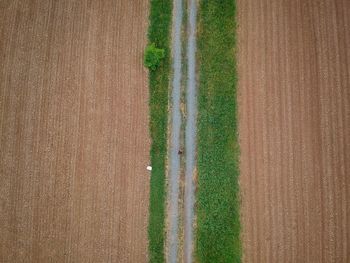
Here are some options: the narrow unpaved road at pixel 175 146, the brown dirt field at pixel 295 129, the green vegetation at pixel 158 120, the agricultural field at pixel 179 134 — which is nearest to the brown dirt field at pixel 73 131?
the agricultural field at pixel 179 134

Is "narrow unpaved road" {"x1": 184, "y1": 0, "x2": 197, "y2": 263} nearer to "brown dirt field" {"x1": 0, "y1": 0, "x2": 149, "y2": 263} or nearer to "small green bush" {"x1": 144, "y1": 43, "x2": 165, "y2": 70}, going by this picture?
"small green bush" {"x1": 144, "y1": 43, "x2": 165, "y2": 70}

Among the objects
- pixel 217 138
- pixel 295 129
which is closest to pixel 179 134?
pixel 217 138

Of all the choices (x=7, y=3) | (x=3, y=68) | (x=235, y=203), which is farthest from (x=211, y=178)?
(x=7, y=3)

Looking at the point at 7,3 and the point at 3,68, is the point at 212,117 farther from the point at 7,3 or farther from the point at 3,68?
the point at 7,3

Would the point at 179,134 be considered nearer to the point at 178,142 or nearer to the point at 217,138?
the point at 178,142

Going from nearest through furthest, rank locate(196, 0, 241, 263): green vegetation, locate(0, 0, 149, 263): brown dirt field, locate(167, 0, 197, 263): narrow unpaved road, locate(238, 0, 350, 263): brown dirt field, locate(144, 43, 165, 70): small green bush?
locate(238, 0, 350, 263): brown dirt field
locate(196, 0, 241, 263): green vegetation
locate(167, 0, 197, 263): narrow unpaved road
locate(0, 0, 149, 263): brown dirt field
locate(144, 43, 165, 70): small green bush

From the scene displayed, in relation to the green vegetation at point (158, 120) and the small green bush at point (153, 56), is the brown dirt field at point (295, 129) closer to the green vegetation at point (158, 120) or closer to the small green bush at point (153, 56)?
the green vegetation at point (158, 120)

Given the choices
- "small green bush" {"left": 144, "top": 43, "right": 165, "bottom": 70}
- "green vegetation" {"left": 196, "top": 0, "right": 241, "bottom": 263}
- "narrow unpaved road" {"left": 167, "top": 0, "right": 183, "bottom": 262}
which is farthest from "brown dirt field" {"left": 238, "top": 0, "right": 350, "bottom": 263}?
"small green bush" {"left": 144, "top": 43, "right": 165, "bottom": 70}
